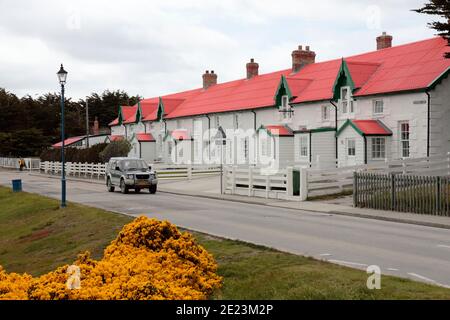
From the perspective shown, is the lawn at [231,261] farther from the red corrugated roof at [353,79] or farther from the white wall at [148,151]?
the white wall at [148,151]

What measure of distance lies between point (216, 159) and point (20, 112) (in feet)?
231

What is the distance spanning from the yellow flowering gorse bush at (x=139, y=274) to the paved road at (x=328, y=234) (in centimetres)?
322

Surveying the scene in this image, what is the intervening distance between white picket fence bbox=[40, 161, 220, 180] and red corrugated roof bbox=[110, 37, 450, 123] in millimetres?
6215

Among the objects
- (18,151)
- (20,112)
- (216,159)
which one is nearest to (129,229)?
(216,159)

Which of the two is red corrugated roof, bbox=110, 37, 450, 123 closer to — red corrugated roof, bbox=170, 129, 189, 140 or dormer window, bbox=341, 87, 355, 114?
dormer window, bbox=341, 87, 355, 114

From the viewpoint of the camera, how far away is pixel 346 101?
1480 inches

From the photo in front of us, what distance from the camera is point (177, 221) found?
18.9 meters

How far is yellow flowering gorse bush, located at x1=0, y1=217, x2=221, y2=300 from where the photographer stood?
7035 mm

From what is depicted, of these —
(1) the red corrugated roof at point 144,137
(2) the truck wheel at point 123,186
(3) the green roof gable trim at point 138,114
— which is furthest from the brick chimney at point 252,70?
(2) the truck wheel at point 123,186

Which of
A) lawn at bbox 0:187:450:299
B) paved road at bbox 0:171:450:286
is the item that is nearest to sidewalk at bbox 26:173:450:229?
paved road at bbox 0:171:450:286

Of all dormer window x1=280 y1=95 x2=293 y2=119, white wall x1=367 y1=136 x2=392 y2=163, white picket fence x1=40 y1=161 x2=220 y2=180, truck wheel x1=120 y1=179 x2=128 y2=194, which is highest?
dormer window x1=280 y1=95 x2=293 y2=119

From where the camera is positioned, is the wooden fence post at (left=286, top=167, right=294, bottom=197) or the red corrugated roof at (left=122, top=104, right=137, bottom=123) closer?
the wooden fence post at (left=286, top=167, right=294, bottom=197)

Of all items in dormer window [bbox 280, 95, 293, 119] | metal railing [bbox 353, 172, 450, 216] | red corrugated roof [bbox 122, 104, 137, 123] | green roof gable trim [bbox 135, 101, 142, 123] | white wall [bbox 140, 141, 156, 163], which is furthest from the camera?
red corrugated roof [bbox 122, 104, 137, 123]
